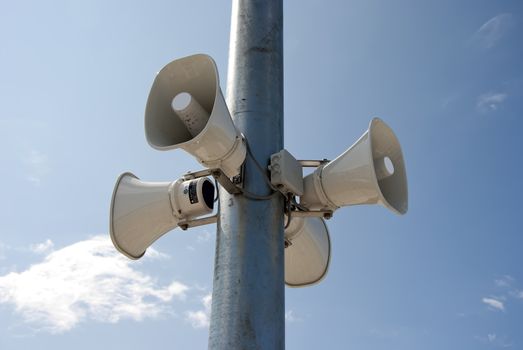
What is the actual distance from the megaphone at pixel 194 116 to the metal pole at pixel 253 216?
251 millimetres

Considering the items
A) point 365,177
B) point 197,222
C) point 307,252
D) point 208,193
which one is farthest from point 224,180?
point 307,252

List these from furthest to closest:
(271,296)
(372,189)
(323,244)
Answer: (323,244)
(372,189)
(271,296)

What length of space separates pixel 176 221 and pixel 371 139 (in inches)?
58.0

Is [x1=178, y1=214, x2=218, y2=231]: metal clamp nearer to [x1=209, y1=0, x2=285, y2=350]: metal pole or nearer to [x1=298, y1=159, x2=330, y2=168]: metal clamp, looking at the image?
[x1=209, y1=0, x2=285, y2=350]: metal pole

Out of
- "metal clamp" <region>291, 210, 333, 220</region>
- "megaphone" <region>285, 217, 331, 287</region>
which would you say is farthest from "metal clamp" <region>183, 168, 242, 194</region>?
"megaphone" <region>285, 217, 331, 287</region>

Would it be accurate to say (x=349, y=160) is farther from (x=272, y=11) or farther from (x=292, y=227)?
(x=272, y=11)

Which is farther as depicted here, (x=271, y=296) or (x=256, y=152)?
(x=256, y=152)

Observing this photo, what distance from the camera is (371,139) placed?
4496mm

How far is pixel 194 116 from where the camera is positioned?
409 cm

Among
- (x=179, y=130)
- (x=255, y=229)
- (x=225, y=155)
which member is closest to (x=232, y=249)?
(x=255, y=229)

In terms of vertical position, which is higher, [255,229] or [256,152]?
[256,152]

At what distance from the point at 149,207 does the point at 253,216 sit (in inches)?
35.6

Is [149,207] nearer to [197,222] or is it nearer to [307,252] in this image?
[197,222]

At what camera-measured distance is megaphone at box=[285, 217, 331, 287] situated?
5.10 metres
